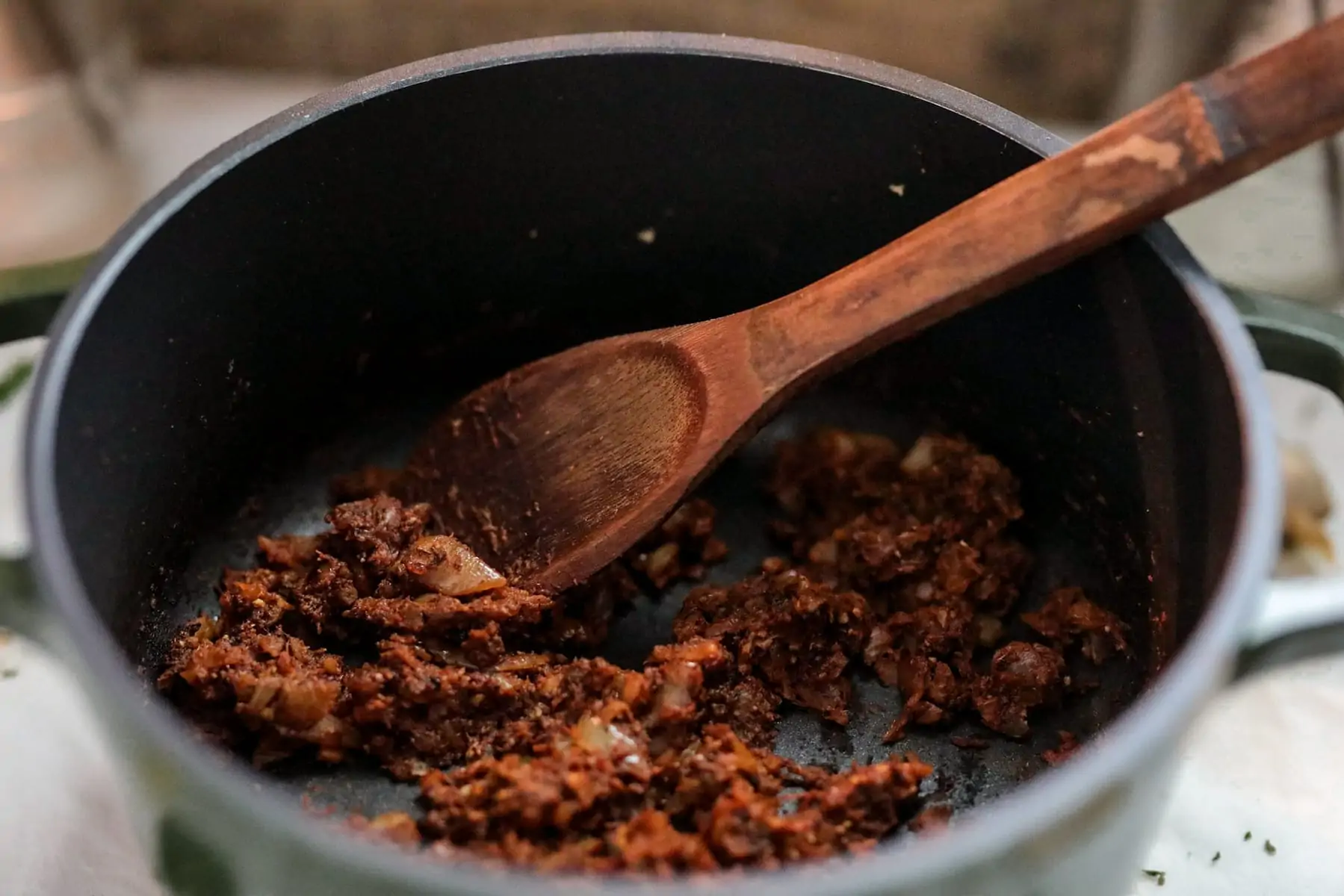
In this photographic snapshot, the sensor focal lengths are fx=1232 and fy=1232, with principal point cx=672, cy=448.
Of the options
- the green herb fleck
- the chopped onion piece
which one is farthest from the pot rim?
the green herb fleck

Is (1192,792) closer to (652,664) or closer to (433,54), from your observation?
(652,664)

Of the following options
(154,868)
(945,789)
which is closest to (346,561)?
(154,868)

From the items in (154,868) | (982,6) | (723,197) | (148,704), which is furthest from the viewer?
(982,6)

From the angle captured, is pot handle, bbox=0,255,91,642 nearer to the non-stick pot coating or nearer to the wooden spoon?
the non-stick pot coating

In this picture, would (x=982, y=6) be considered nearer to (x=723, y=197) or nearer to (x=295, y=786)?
(x=723, y=197)

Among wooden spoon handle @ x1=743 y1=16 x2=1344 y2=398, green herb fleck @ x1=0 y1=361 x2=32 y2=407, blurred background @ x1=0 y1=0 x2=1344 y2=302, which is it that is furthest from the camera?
blurred background @ x1=0 y1=0 x2=1344 y2=302

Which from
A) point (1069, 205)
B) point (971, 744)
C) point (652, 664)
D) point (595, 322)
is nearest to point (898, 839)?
point (971, 744)
